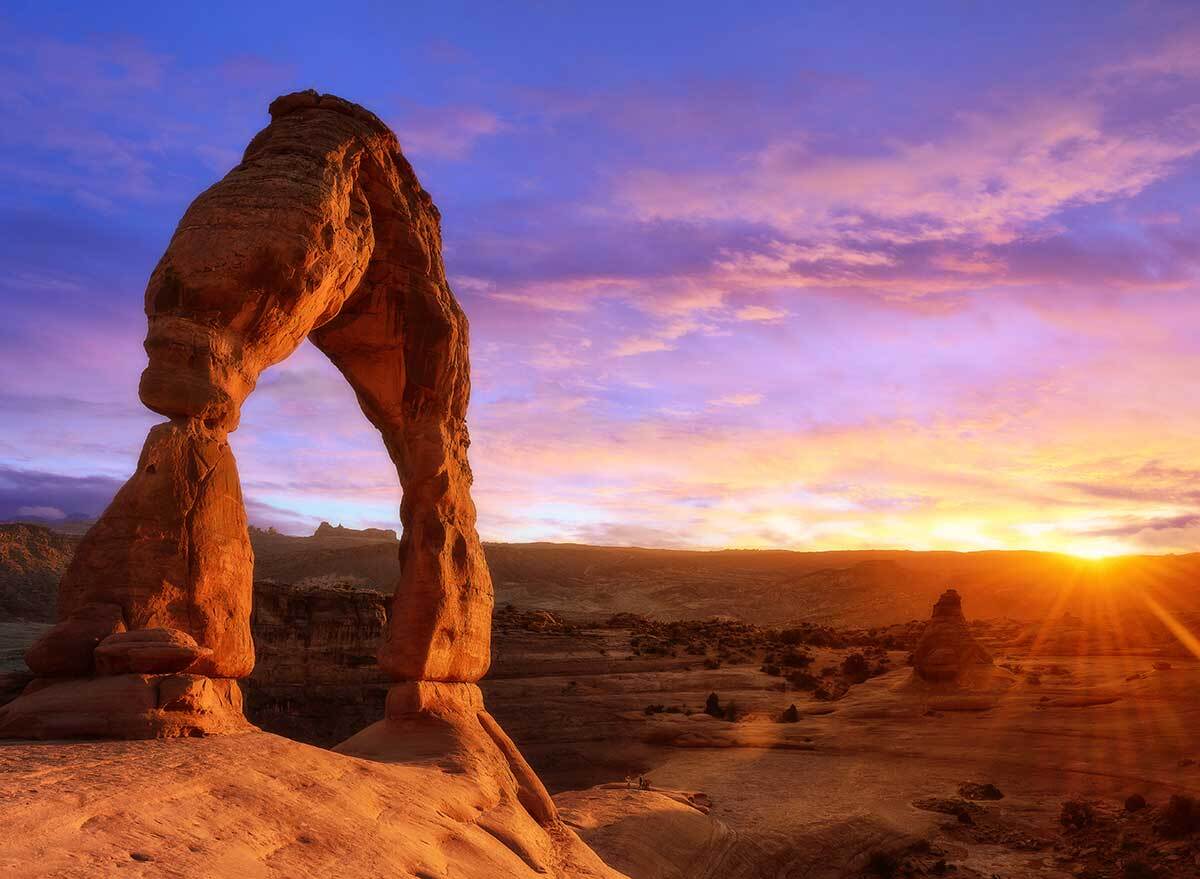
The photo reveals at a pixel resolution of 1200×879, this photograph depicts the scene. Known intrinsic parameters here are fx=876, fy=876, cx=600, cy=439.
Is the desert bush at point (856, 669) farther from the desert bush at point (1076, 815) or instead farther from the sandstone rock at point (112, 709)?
the sandstone rock at point (112, 709)

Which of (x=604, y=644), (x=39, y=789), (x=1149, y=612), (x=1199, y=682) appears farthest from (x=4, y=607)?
(x=1149, y=612)

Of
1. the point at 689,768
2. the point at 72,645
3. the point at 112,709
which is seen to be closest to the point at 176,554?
the point at 72,645

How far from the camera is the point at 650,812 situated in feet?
42.0

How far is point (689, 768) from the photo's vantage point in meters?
19.3

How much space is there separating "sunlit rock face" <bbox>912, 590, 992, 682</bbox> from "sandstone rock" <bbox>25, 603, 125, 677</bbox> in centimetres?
2196

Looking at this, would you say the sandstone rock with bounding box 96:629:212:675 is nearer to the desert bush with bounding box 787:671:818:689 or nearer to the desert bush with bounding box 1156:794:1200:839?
the desert bush with bounding box 1156:794:1200:839

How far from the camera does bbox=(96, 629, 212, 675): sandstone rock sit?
6148 millimetres

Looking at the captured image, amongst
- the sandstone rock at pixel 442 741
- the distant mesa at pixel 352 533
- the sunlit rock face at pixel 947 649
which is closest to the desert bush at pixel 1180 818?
the sunlit rock face at pixel 947 649

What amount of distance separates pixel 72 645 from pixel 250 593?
4.80 feet

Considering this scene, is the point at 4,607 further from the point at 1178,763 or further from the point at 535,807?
the point at 1178,763

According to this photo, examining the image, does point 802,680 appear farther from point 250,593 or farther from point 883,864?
point 250,593

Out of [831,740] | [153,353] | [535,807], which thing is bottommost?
[831,740]

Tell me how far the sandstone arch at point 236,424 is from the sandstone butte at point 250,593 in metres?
0.02

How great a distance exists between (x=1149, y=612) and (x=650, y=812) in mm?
39212
